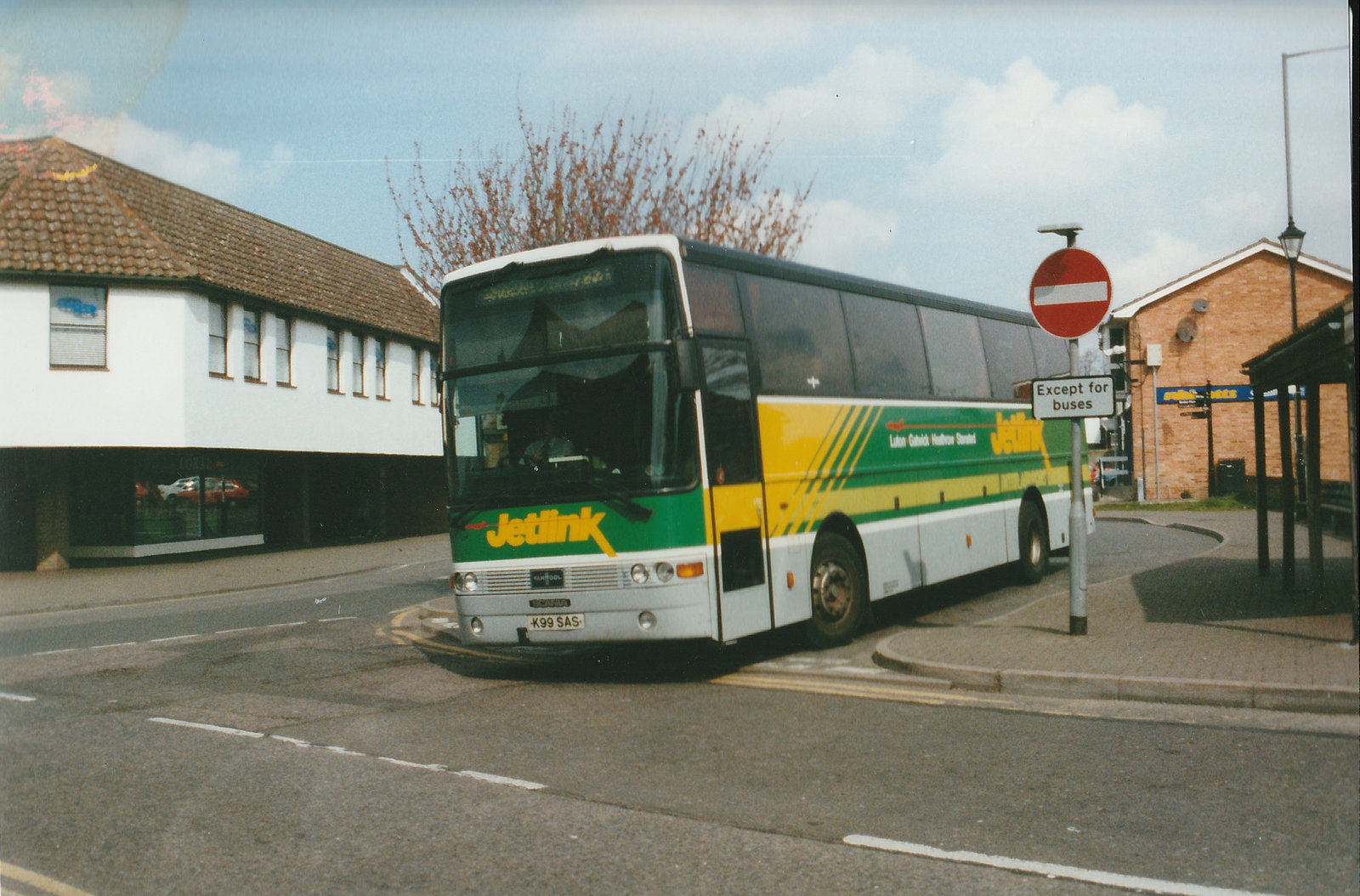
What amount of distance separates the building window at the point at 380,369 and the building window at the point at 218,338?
795cm

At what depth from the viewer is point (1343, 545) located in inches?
677

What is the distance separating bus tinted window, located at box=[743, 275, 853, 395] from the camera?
10094mm

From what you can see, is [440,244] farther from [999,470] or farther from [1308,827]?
[1308,827]

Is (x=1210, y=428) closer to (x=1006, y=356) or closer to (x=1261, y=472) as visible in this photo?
(x=1006, y=356)

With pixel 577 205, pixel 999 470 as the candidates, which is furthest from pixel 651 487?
pixel 577 205

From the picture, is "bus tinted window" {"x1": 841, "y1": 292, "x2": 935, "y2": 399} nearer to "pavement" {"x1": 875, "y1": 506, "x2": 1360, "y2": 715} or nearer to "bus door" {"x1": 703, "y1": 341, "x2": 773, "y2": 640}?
"bus door" {"x1": 703, "y1": 341, "x2": 773, "y2": 640}

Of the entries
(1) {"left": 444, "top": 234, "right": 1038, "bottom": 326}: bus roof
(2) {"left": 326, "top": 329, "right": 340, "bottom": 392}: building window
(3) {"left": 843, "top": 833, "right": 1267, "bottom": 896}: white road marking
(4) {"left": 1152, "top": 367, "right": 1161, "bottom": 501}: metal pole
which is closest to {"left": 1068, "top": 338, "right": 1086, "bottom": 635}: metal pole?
(1) {"left": 444, "top": 234, "right": 1038, "bottom": 326}: bus roof

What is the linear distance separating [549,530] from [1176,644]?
5.06 meters

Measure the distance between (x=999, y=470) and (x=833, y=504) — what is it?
4.48 metres

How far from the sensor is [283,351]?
98.8ft

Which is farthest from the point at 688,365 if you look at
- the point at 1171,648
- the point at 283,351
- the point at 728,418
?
the point at 283,351

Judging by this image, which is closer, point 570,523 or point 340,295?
point 570,523

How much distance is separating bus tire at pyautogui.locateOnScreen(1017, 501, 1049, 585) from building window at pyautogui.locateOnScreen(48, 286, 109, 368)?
19792mm

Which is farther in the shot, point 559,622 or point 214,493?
point 214,493
